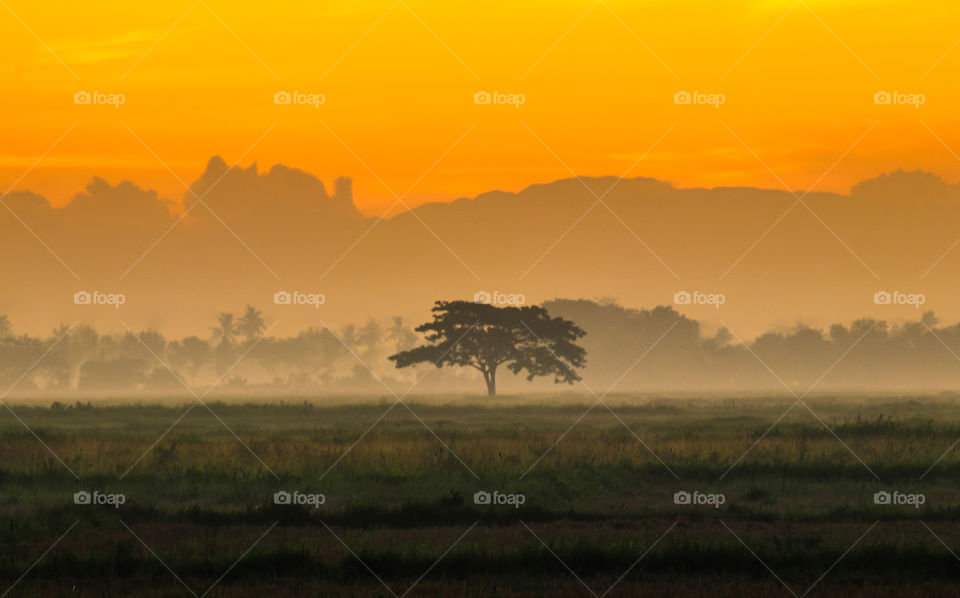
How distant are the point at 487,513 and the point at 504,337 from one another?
71.3 metres

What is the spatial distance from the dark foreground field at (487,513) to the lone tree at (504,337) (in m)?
49.9

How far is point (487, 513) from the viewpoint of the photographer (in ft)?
77.6

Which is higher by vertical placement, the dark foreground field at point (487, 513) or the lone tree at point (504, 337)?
the lone tree at point (504, 337)

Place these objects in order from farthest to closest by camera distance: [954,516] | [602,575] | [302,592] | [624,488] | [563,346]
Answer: [563,346]
[624,488]
[954,516]
[602,575]
[302,592]

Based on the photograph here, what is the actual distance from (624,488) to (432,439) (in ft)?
39.9

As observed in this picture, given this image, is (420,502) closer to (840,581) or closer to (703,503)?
(703,503)

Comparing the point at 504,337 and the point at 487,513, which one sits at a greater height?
the point at 504,337

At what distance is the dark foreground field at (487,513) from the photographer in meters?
17.4

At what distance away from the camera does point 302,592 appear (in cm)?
1616

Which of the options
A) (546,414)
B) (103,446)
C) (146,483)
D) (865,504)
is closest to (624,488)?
(865,504)

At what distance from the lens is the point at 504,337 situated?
3738 inches

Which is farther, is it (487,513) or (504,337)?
(504,337)

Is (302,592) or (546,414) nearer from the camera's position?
(302,592)

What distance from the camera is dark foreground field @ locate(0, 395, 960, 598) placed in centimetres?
1736
